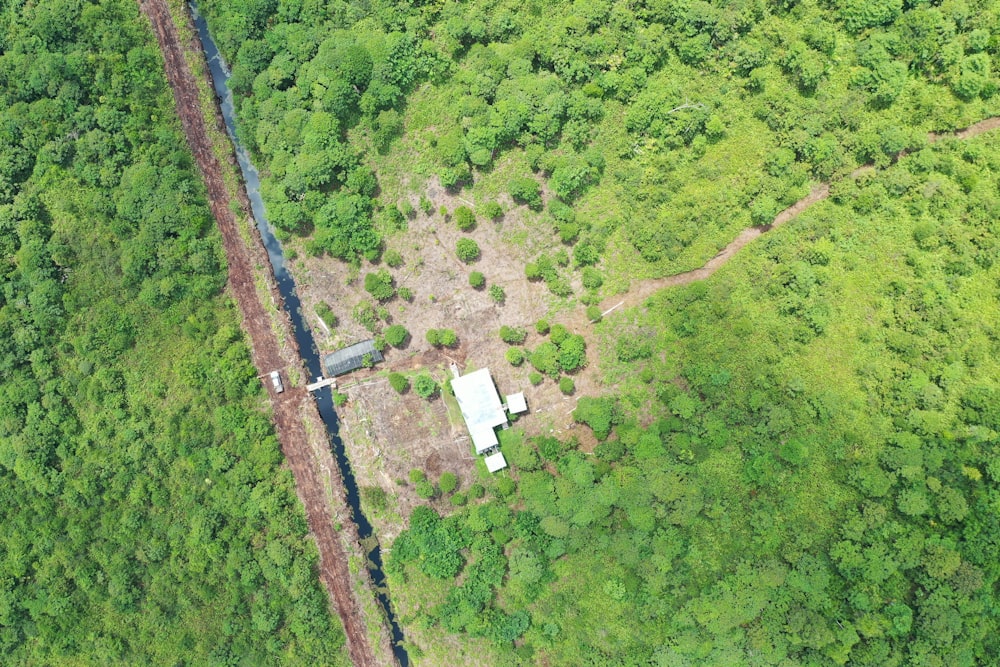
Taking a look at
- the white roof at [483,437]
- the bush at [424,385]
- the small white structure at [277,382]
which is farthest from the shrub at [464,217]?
the small white structure at [277,382]

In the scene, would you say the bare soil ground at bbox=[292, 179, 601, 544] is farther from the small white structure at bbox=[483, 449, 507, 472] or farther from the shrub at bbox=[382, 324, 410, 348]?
the small white structure at bbox=[483, 449, 507, 472]

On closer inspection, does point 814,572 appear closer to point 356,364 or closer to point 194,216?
point 356,364

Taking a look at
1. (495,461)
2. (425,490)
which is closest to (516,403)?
(495,461)

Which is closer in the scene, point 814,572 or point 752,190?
point 814,572

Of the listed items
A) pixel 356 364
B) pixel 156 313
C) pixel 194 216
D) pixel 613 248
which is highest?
pixel 194 216

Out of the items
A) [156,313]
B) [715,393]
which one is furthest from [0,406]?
[715,393]

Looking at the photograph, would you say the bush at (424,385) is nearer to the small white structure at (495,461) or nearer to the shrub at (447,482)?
the shrub at (447,482)
